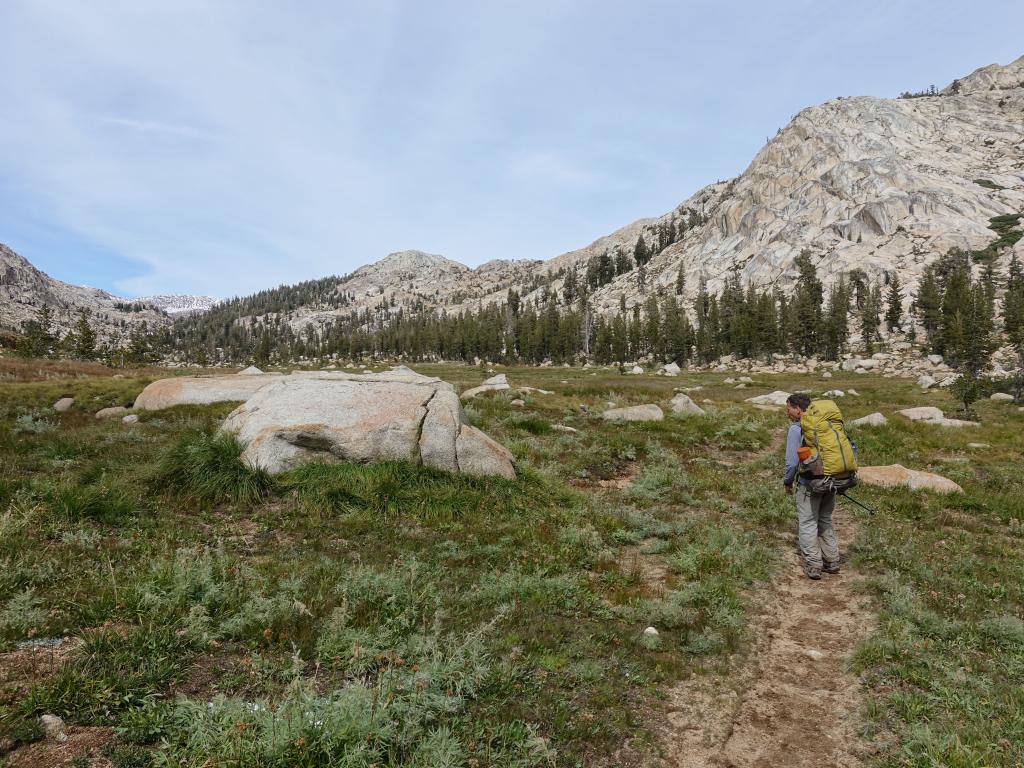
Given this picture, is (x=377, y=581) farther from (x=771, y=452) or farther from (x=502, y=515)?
(x=771, y=452)

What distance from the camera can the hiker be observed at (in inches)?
363

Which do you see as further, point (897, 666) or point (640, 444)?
point (640, 444)

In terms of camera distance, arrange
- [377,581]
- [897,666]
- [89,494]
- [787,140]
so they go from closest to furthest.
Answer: [897,666]
[377,581]
[89,494]
[787,140]

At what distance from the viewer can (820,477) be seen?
9328 millimetres

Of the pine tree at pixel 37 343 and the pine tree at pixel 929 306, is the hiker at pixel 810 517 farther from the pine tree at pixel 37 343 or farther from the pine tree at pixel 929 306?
the pine tree at pixel 37 343

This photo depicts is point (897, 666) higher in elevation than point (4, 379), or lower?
lower

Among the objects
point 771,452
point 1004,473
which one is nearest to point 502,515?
point 771,452

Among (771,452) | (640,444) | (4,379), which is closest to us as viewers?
(640,444)

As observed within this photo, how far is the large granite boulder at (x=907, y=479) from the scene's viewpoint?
1350cm

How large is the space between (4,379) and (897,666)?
41252 mm

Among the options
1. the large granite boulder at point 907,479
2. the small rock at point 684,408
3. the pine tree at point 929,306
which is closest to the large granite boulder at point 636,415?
the small rock at point 684,408

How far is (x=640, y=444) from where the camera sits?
18156 millimetres

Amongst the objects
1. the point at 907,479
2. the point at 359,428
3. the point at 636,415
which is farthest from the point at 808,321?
the point at 359,428

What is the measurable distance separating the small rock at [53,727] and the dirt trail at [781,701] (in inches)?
196
